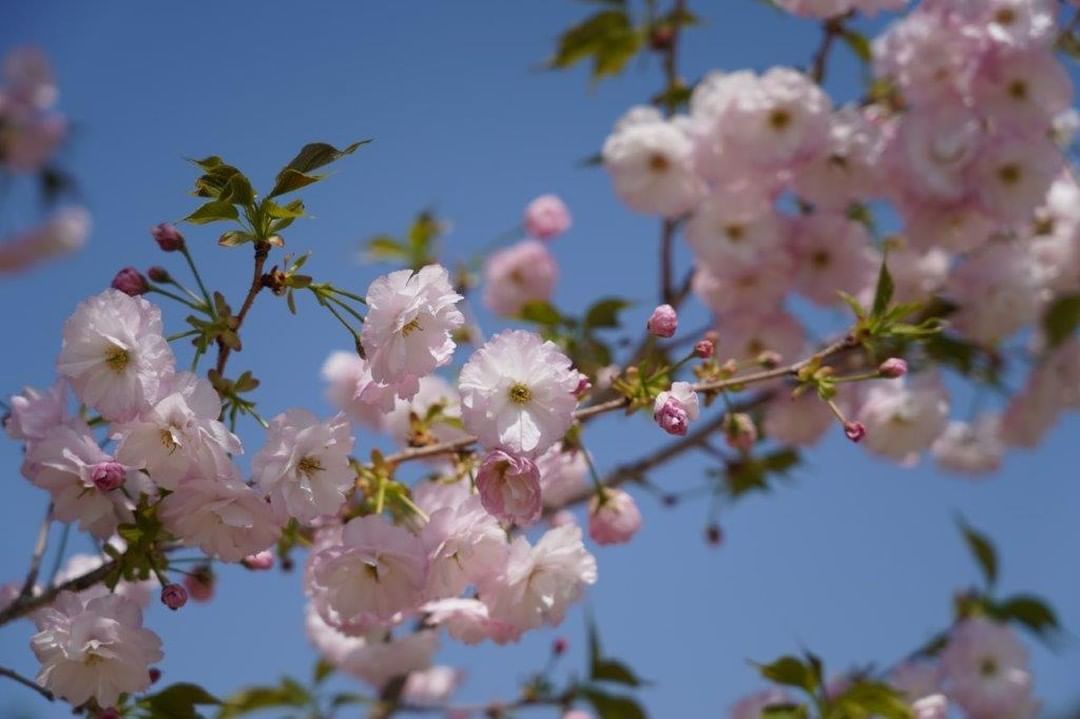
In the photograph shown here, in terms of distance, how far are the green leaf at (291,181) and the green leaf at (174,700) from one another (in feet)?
2.05

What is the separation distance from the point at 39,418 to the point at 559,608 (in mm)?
683

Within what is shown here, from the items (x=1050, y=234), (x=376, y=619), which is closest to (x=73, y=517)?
(x=376, y=619)

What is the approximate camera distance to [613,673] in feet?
7.22

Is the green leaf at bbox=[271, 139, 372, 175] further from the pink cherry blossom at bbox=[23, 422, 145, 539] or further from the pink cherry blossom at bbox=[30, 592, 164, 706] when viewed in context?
the pink cherry blossom at bbox=[30, 592, 164, 706]

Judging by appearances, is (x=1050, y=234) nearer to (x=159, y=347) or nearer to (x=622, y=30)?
(x=622, y=30)

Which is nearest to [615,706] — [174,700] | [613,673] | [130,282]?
[613,673]

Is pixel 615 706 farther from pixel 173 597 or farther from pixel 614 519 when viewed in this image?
pixel 173 597

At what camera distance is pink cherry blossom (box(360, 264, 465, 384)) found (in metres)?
1.12

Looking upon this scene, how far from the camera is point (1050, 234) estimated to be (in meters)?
Answer: 2.92

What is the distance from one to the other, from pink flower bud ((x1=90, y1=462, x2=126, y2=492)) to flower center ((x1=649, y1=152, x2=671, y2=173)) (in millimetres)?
1678

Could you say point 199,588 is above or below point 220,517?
above

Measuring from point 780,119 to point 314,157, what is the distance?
1.54m

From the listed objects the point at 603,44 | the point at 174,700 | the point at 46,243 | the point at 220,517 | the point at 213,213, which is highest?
the point at 46,243

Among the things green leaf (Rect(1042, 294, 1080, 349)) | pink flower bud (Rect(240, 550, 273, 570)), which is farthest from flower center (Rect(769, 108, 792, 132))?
pink flower bud (Rect(240, 550, 273, 570))
